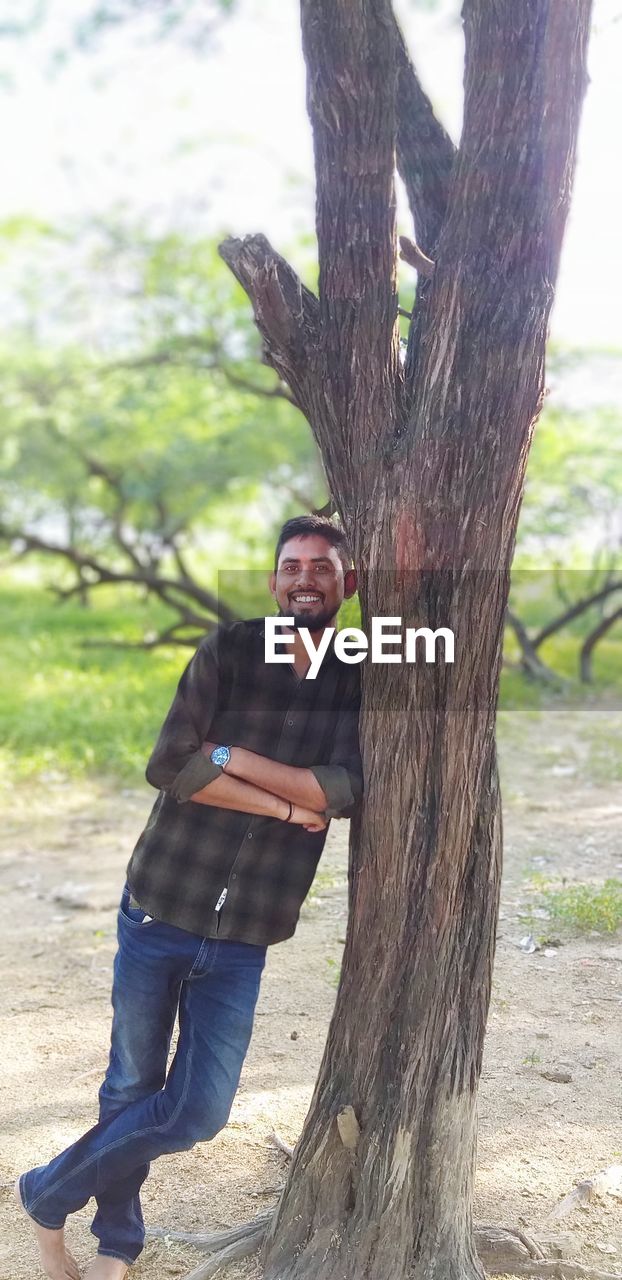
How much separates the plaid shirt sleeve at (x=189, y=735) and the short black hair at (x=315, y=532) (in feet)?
1.06

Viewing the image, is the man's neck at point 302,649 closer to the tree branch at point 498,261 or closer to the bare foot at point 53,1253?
the tree branch at point 498,261

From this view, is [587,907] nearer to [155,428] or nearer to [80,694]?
[80,694]

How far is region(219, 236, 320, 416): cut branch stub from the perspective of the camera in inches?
121

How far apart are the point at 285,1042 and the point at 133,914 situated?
1.87m

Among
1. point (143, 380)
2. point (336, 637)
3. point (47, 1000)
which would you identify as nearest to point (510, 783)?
point (47, 1000)

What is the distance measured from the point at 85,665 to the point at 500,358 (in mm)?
10938

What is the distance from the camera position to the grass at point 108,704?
29.5ft

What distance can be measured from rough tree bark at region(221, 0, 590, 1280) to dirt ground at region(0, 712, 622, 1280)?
50 centimetres

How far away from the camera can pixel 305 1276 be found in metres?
3.08

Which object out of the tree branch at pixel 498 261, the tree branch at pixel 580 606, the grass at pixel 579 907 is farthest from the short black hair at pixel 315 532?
the tree branch at pixel 580 606

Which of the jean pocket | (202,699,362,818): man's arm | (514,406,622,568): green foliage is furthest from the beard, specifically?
(514,406,622,568): green foliage

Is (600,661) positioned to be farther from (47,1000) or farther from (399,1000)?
(399,1000)

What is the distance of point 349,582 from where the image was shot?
317 centimetres

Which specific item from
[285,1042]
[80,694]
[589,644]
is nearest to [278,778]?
[285,1042]
